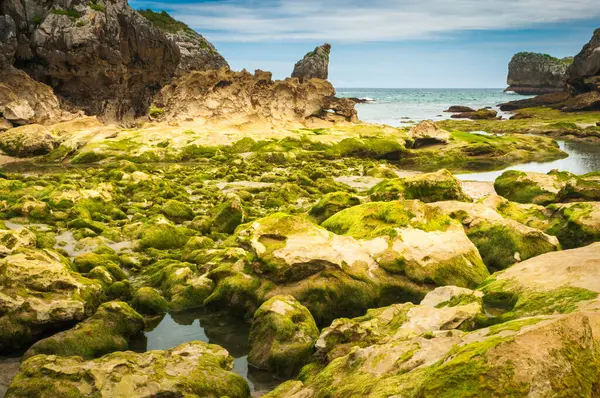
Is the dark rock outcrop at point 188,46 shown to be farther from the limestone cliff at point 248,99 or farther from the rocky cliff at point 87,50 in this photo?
the limestone cliff at point 248,99

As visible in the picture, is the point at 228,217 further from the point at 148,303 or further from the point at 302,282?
the point at 302,282

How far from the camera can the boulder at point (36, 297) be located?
545 inches

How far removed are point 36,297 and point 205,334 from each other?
5265mm

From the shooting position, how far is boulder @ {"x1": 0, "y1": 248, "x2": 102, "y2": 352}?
13852 millimetres

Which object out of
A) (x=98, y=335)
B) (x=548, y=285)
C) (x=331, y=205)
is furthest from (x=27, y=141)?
(x=548, y=285)

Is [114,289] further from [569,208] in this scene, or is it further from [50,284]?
[569,208]

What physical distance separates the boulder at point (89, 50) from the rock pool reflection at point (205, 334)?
60.3m

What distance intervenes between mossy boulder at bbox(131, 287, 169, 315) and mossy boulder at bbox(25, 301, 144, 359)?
1400 mm

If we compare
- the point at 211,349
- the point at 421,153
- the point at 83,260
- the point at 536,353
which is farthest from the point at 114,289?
the point at 421,153

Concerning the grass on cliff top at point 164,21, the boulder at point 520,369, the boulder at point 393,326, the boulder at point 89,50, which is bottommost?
the boulder at point 393,326

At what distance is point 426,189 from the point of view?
28.8m

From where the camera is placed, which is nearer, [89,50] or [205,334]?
[205,334]

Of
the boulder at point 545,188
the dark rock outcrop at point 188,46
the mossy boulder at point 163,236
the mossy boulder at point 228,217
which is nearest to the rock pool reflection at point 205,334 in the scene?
the mossy boulder at point 163,236

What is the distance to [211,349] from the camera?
1329 cm
